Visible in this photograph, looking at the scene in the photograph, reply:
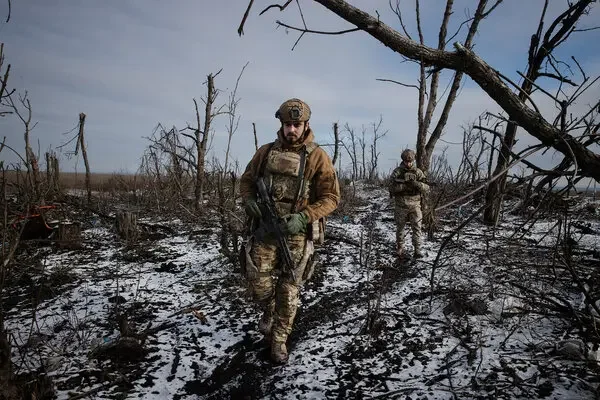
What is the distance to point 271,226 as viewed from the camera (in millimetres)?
2742

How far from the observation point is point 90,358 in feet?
8.19

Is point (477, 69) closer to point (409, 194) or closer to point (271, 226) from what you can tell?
point (271, 226)

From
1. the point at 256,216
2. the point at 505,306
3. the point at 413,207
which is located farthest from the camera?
the point at 413,207

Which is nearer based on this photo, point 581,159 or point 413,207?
point 581,159

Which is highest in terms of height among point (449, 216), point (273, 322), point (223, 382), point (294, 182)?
point (294, 182)

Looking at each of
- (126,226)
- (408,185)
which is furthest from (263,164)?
(126,226)

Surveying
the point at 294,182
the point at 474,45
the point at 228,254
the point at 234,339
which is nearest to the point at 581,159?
the point at 294,182

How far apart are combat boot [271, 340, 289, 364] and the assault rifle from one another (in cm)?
56

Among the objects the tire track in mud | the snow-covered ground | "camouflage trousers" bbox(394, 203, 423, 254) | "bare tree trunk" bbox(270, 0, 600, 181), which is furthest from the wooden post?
"bare tree trunk" bbox(270, 0, 600, 181)

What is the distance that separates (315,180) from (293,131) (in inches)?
19.4

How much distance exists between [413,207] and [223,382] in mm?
4058

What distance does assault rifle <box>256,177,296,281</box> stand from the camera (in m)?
2.71

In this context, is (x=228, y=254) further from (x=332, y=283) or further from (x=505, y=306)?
(x=505, y=306)

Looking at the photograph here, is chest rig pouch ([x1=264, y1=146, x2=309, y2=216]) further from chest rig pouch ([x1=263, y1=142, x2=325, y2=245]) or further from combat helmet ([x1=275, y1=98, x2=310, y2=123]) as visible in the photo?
combat helmet ([x1=275, y1=98, x2=310, y2=123])
